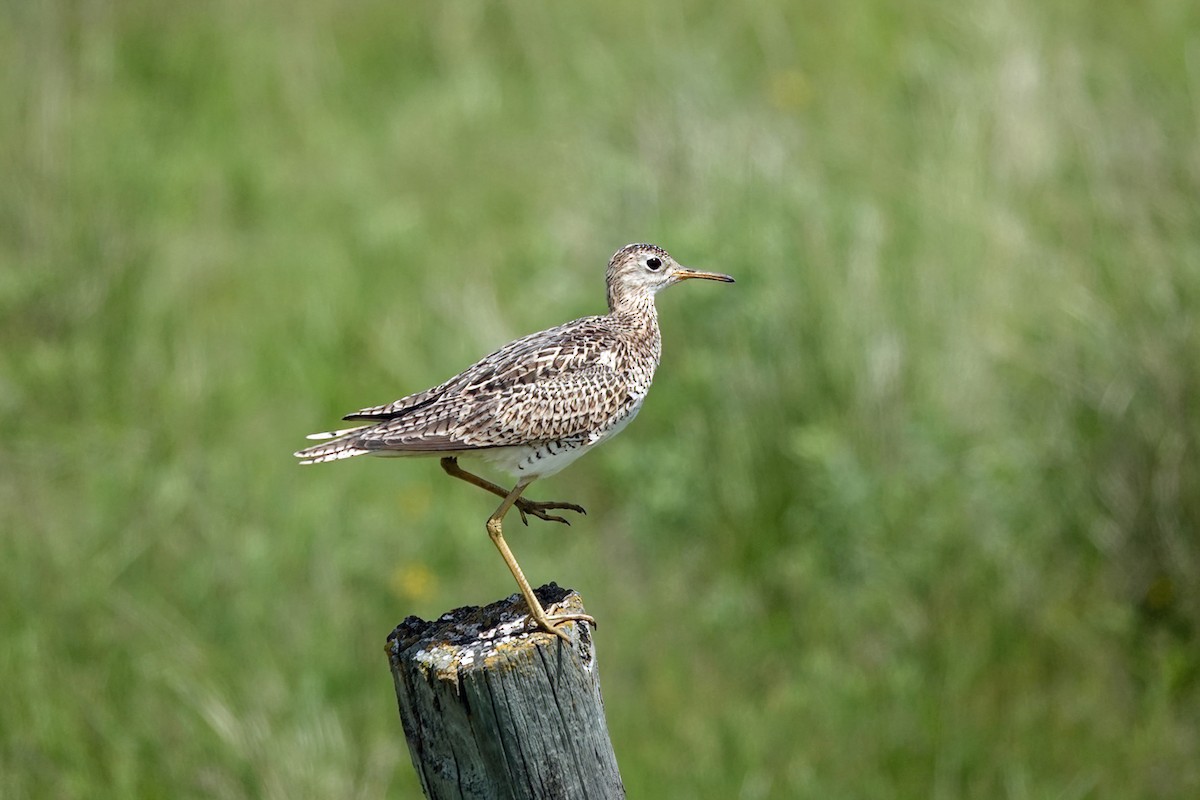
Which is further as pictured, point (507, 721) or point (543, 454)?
point (543, 454)

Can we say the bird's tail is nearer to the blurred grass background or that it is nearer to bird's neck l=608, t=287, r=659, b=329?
bird's neck l=608, t=287, r=659, b=329

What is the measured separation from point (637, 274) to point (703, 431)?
2.81 m

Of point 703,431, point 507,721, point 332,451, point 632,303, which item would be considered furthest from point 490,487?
point 703,431

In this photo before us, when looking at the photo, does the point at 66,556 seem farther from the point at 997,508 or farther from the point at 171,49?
the point at 171,49

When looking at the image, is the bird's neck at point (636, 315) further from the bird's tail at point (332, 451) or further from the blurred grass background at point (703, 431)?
the blurred grass background at point (703, 431)

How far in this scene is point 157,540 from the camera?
7.65m

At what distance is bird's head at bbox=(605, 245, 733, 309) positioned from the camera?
5.63 meters

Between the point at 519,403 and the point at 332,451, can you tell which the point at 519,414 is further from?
the point at 332,451

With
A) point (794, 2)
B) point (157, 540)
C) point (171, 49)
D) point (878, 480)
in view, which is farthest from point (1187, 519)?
point (171, 49)

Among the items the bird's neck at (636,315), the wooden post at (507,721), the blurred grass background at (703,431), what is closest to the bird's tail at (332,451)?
the wooden post at (507,721)

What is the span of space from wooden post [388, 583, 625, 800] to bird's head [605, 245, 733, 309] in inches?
84.4

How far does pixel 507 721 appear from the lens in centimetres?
357

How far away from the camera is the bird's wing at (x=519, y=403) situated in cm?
448

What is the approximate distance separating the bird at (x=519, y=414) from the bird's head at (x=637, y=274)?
0.57 metres
